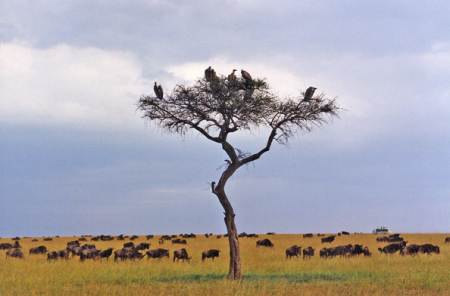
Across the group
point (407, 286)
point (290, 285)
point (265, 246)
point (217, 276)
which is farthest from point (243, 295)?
point (265, 246)

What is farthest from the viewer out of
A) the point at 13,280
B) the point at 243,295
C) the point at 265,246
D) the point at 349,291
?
the point at 265,246

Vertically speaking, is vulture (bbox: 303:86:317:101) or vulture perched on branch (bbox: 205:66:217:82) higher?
vulture perched on branch (bbox: 205:66:217:82)

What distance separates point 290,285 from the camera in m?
17.5

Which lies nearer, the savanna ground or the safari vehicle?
the savanna ground

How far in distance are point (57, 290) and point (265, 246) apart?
88.3 ft

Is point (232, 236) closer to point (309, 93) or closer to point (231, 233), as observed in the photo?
point (231, 233)

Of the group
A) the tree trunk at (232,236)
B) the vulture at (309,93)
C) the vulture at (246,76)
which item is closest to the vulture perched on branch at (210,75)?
the vulture at (246,76)

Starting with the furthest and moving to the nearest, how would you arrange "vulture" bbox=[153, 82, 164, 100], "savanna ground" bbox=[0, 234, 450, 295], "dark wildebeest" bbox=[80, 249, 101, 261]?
1. "dark wildebeest" bbox=[80, 249, 101, 261]
2. "vulture" bbox=[153, 82, 164, 100]
3. "savanna ground" bbox=[0, 234, 450, 295]

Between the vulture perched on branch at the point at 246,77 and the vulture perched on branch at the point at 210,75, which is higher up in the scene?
the vulture perched on branch at the point at 210,75

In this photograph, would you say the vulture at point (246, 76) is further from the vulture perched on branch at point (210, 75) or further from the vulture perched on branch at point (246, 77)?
the vulture perched on branch at point (210, 75)

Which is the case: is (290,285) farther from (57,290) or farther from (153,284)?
(57,290)

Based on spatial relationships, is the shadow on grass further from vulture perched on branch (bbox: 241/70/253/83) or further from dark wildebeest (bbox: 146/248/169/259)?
vulture perched on branch (bbox: 241/70/253/83)

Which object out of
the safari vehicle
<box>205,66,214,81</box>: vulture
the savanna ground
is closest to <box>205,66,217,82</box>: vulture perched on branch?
<box>205,66,214,81</box>: vulture

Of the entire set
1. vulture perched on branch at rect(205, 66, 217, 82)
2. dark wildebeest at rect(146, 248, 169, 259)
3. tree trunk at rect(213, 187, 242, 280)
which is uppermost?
vulture perched on branch at rect(205, 66, 217, 82)
